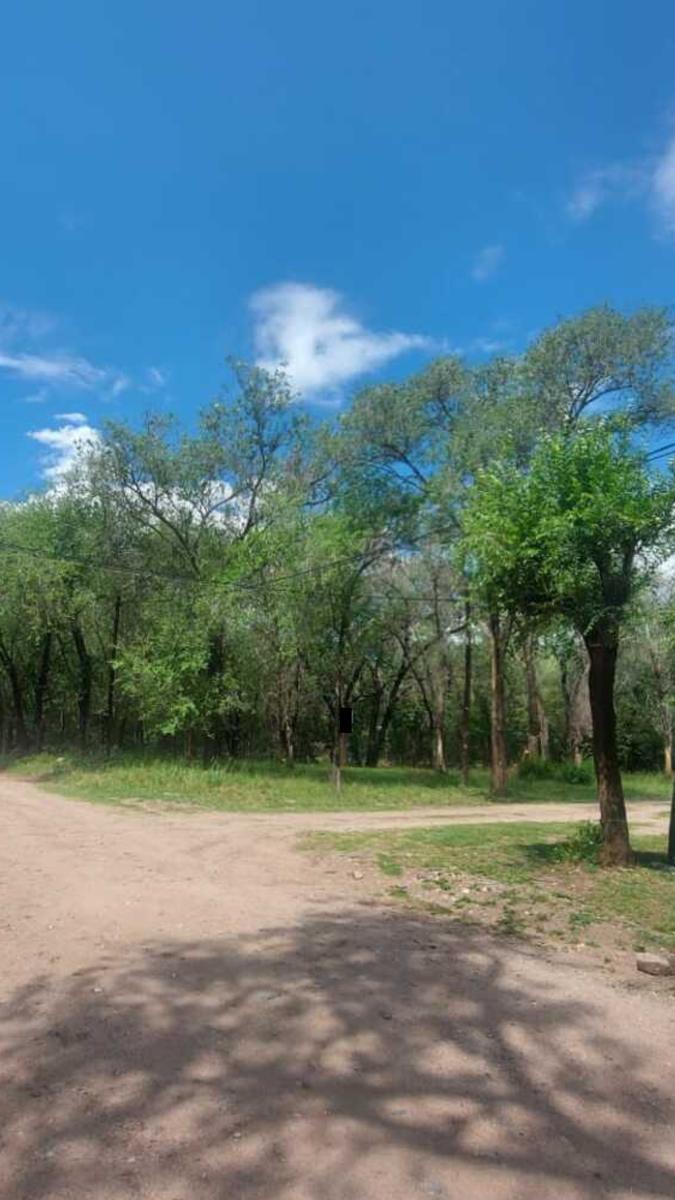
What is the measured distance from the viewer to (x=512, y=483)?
10781 millimetres

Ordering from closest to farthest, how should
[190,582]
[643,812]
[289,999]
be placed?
1. [289,999]
2. [643,812]
3. [190,582]

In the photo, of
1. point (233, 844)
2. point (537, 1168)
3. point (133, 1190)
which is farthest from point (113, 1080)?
point (233, 844)

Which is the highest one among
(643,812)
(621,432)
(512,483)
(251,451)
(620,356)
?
(620,356)

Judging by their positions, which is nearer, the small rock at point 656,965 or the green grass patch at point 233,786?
the small rock at point 656,965

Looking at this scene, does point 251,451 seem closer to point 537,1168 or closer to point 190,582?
point 190,582

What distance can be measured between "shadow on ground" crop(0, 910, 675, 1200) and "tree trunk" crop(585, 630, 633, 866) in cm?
510

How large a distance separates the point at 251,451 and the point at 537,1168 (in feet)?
90.7

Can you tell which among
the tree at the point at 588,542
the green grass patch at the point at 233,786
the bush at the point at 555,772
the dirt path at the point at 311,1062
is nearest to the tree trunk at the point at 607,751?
the tree at the point at 588,542

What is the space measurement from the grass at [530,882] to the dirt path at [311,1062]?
105 centimetres

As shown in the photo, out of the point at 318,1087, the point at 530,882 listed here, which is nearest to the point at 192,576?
the point at 530,882

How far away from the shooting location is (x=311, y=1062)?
4.13 metres

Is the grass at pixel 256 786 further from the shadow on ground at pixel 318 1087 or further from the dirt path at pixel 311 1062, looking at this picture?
the shadow on ground at pixel 318 1087

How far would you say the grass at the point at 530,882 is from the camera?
25.0 ft

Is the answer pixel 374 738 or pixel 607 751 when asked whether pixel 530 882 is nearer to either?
pixel 607 751
